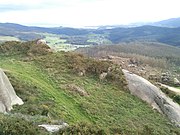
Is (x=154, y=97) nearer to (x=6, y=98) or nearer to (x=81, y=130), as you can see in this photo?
(x=6, y=98)

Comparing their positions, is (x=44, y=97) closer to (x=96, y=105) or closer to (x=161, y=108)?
(x=96, y=105)

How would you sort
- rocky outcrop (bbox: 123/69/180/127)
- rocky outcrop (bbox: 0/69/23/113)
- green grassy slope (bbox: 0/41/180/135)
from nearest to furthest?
rocky outcrop (bbox: 0/69/23/113), green grassy slope (bbox: 0/41/180/135), rocky outcrop (bbox: 123/69/180/127)

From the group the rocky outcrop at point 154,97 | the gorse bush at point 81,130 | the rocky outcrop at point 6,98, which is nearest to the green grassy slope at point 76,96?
the rocky outcrop at point 6,98

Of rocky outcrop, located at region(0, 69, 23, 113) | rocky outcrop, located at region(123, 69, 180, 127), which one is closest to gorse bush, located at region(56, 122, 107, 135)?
rocky outcrop, located at region(0, 69, 23, 113)

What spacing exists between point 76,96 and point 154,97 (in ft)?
27.0

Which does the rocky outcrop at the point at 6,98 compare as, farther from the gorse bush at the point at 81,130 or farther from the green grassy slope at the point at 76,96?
the gorse bush at the point at 81,130

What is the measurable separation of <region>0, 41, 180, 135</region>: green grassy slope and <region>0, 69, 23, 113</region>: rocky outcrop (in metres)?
0.56

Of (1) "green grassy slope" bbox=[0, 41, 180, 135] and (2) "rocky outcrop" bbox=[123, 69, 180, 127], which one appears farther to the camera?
(2) "rocky outcrop" bbox=[123, 69, 180, 127]

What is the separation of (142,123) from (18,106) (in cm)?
957

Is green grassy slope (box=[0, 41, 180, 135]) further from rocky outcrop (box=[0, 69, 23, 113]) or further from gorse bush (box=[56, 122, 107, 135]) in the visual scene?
gorse bush (box=[56, 122, 107, 135])

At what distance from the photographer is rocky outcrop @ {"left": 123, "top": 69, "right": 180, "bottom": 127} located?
1186 inches

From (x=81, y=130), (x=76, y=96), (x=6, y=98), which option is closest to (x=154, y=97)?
(x=76, y=96)

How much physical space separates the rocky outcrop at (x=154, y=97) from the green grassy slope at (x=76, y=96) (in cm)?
96

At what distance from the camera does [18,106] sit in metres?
20.6
